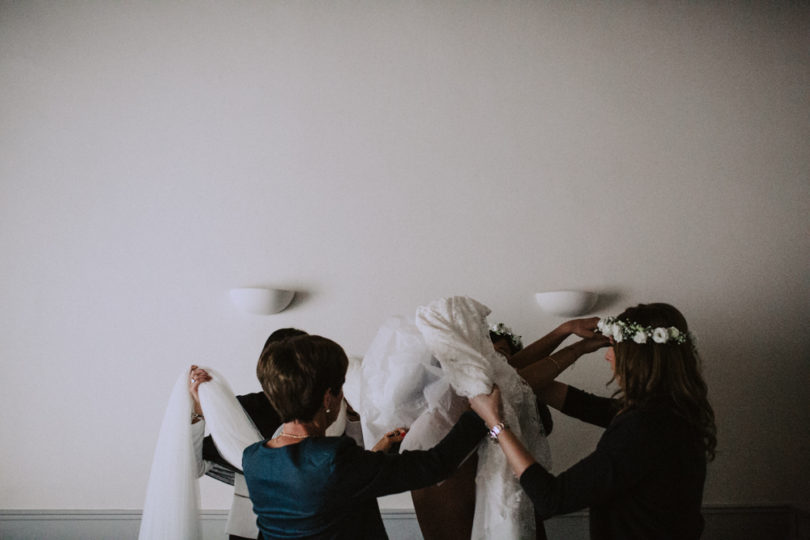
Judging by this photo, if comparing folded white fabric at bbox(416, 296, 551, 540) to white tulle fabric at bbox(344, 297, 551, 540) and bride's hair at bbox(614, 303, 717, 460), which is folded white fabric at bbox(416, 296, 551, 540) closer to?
white tulle fabric at bbox(344, 297, 551, 540)

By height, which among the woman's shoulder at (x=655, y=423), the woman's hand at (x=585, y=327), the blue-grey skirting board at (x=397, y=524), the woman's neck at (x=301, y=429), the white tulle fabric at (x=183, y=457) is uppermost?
the woman's hand at (x=585, y=327)

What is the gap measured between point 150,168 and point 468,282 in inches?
73.4

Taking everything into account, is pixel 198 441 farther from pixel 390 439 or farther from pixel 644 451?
pixel 644 451

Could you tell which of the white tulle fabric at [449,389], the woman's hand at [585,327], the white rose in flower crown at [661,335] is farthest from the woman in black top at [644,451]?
the woman's hand at [585,327]

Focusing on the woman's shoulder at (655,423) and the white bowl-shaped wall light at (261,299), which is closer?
the woman's shoulder at (655,423)

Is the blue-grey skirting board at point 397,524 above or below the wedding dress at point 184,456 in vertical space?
below

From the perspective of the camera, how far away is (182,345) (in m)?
2.64

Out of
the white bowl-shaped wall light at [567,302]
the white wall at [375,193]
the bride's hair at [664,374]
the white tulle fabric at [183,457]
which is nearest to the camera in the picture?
the bride's hair at [664,374]

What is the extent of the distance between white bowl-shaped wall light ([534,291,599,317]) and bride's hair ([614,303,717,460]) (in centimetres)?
93

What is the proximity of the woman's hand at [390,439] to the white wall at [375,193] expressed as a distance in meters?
0.98

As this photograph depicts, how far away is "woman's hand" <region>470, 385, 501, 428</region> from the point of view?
1491mm

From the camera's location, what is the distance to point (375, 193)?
2.68m

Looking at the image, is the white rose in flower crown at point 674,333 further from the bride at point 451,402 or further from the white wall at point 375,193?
the white wall at point 375,193

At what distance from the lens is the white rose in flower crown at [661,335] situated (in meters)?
1.44
